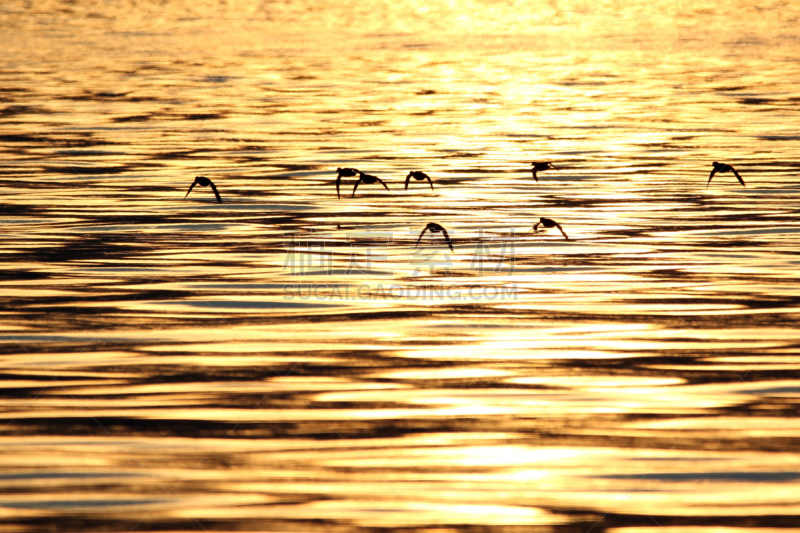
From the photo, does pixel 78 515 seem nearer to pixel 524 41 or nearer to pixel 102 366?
pixel 102 366

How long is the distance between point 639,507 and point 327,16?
51401mm

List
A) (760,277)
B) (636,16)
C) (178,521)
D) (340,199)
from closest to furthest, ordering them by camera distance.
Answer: (178,521), (760,277), (340,199), (636,16)

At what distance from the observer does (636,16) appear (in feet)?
182

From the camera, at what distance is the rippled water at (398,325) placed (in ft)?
22.7

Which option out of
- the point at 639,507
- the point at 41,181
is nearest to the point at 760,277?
the point at 639,507

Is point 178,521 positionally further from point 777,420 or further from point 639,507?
point 777,420

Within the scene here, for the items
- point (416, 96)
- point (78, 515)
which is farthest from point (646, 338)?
point (416, 96)

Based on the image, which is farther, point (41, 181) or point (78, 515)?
point (41, 181)

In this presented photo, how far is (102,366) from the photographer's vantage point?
9281 mm

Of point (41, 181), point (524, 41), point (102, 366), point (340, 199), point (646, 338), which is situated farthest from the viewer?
point (524, 41)

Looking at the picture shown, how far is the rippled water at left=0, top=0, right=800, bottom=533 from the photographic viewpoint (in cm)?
692

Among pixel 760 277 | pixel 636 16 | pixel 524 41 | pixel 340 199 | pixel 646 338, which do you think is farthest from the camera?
pixel 636 16

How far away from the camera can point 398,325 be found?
10555 millimetres

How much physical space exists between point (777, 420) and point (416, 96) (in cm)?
2674
